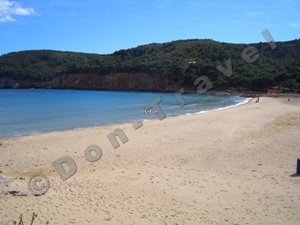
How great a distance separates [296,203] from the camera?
6203 mm

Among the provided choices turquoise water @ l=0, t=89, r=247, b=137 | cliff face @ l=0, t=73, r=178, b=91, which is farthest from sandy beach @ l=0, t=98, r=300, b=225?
cliff face @ l=0, t=73, r=178, b=91

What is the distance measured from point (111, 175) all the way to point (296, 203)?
4004 mm

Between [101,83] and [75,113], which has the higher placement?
[101,83]

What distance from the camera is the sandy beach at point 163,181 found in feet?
19.0

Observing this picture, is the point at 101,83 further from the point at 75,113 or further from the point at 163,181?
the point at 163,181

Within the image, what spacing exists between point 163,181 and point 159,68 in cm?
7794

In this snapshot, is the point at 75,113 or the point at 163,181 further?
the point at 75,113

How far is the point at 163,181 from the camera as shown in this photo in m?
7.73

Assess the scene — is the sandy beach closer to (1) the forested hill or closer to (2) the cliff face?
(1) the forested hill

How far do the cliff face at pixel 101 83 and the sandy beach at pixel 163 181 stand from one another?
218 feet

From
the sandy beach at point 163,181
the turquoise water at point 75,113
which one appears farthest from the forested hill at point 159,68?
the sandy beach at point 163,181

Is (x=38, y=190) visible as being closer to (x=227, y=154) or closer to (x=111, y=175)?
(x=111, y=175)

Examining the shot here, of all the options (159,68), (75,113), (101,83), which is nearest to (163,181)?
A: (75,113)

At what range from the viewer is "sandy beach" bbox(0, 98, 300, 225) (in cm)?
580
